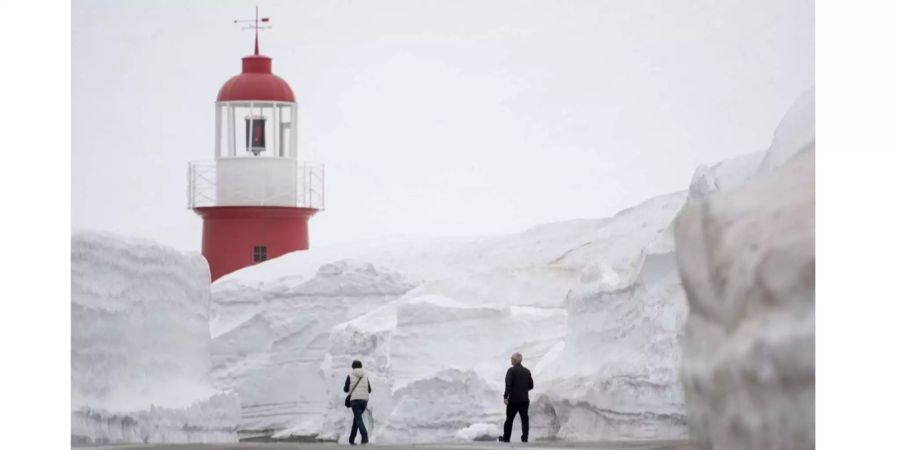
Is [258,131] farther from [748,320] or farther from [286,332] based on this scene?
[748,320]

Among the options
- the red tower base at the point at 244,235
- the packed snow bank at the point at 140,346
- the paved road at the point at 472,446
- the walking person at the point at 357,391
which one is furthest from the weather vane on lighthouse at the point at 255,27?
the walking person at the point at 357,391

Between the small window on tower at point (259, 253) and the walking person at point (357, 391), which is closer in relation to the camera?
the walking person at point (357, 391)

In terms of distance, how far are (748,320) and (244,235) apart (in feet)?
46.0

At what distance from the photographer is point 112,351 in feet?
55.0

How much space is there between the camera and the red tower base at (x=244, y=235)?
21.4 m

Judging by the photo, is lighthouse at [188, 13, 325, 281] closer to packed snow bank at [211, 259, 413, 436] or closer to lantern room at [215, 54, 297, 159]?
lantern room at [215, 54, 297, 159]

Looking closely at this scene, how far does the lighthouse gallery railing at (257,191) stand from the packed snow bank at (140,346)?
3667 mm

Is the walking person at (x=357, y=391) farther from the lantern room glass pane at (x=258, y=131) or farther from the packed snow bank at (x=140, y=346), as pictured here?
the lantern room glass pane at (x=258, y=131)

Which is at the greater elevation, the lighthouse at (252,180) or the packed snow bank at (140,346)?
the lighthouse at (252,180)

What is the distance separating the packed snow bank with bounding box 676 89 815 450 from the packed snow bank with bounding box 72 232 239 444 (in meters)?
9.34

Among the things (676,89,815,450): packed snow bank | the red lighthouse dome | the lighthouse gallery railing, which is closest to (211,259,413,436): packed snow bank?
the lighthouse gallery railing

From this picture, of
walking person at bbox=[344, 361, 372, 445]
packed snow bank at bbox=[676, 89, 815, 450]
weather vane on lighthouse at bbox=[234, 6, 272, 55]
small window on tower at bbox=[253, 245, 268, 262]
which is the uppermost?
weather vane on lighthouse at bbox=[234, 6, 272, 55]

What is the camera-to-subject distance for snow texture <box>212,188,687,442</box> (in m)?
17.7
